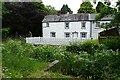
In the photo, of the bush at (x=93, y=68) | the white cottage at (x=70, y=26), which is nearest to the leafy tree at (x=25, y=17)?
the white cottage at (x=70, y=26)

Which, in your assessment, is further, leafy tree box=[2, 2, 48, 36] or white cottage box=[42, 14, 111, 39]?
white cottage box=[42, 14, 111, 39]

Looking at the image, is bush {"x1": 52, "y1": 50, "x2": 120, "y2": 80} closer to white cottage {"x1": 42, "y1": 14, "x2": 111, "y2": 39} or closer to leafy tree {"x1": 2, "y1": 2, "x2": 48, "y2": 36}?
leafy tree {"x1": 2, "y1": 2, "x2": 48, "y2": 36}

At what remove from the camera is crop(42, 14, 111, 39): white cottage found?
29906mm

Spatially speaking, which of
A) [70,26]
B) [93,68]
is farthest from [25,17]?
[93,68]

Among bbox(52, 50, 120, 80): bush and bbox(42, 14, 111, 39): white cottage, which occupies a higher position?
bbox(42, 14, 111, 39): white cottage

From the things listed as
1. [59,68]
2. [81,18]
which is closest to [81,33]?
[81,18]

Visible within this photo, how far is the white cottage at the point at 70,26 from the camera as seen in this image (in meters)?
29.9

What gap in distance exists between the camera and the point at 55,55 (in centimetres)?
808

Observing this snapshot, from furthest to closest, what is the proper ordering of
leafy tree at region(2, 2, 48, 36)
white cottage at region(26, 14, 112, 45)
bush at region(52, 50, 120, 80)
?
1. white cottage at region(26, 14, 112, 45)
2. leafy tree at region(2, 2, 48, 36)
3. bush at region(52, 50, 120, 80)

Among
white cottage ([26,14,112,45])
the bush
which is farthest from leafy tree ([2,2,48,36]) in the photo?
the bush

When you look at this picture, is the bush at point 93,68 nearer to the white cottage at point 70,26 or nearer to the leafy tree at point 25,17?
the leafy tree at point 25,17

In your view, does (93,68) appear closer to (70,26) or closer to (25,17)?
(25,17)

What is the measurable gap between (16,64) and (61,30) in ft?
85.6

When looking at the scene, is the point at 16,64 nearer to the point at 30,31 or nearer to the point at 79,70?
the point at 79,70
